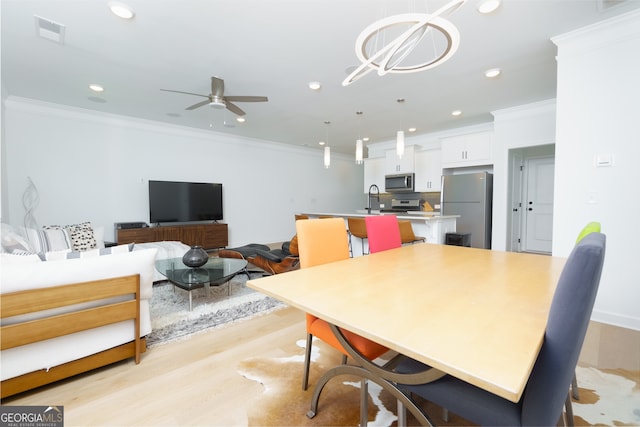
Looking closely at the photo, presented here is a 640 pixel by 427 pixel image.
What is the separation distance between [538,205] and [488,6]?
459 cm

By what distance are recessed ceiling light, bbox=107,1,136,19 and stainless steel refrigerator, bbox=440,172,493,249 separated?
5.28 meters

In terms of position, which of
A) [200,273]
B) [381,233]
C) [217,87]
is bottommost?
[200,273]

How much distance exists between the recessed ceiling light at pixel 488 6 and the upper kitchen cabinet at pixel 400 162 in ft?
13.7

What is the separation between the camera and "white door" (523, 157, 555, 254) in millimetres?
5152

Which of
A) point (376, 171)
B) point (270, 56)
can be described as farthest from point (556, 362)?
point (376, 171)

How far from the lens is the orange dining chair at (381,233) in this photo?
2.19m

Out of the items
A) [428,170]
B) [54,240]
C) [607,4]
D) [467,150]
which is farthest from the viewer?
[428,170]

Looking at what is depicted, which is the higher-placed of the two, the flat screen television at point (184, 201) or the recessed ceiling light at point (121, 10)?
the recessed ceiling light at point (121, 10)

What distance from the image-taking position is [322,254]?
5.73 ft

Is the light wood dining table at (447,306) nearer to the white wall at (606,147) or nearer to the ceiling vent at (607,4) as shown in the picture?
the white wall at (606,147)

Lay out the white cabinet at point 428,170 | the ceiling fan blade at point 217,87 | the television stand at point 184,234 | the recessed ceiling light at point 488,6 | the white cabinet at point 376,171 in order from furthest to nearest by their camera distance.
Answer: the white cabinet at point 376,171
the white cabinet at point 428,170
the television stand at point 184,234
the ceiling fan blade at point 217,87
the recessed ceiling light at point 488,6

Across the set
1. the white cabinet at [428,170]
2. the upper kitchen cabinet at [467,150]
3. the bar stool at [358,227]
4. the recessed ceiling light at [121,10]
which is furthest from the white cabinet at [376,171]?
the recessed ceiling light at [121,10]

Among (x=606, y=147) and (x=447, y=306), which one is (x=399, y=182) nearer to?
(x=606, y=147)

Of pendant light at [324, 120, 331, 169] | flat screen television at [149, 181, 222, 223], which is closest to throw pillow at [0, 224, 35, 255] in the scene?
flat screen television at [149, 181, 222, 223]
